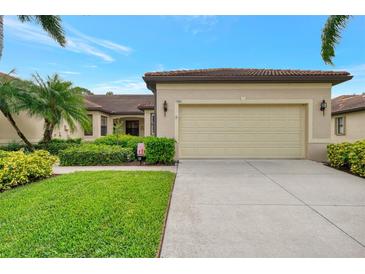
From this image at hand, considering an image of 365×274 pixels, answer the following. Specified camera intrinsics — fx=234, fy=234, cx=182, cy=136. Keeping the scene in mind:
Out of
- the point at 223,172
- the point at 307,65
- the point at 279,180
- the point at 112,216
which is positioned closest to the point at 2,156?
the point at 112,216

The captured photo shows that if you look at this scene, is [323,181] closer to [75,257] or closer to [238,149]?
[238,149]

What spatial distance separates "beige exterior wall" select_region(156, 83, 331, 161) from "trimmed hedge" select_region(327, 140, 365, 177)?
3.58ft

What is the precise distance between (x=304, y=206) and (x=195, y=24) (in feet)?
32.8

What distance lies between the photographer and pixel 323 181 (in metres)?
6.40

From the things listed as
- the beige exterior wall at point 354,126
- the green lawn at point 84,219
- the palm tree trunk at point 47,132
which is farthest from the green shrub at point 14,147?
the beige exterior wall at point 354,126

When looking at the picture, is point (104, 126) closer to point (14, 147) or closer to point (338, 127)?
point (14, 147)

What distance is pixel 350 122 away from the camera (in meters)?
16.2

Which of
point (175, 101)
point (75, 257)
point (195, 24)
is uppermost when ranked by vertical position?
point (195, 24)

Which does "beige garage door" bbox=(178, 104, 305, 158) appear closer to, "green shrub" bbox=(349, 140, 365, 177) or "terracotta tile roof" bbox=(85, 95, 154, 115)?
"green shrub" bbox=(349, 140, 365, 177)

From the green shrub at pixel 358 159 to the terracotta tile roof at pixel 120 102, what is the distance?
16.0 m

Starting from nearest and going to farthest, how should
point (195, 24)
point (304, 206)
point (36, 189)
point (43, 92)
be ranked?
point (304, 206) → point (36, 189) → point (195, 24) → point (43, 92)

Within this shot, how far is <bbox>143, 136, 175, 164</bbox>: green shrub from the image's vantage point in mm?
9141

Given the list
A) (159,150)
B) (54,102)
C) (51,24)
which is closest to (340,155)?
(159,150)

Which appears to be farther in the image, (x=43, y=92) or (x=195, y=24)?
(x=43, y=92)
